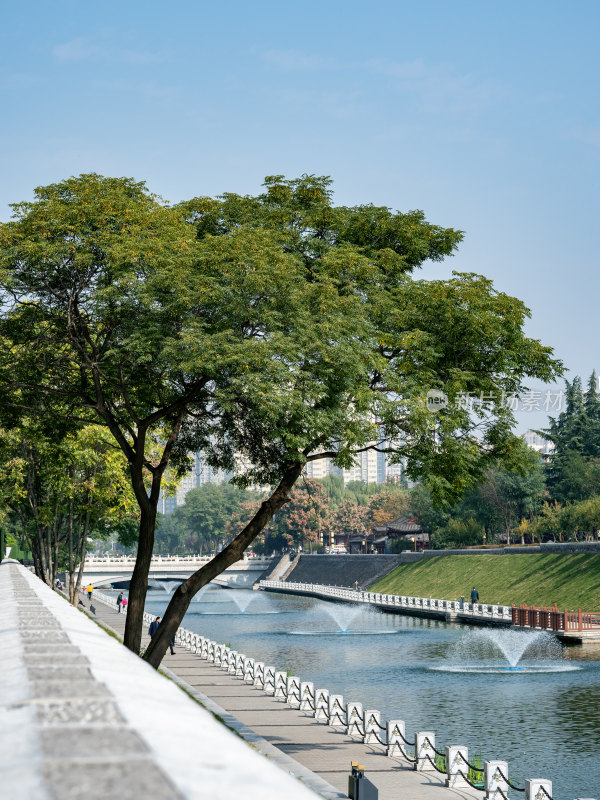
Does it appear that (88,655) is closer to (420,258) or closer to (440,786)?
(440,786)

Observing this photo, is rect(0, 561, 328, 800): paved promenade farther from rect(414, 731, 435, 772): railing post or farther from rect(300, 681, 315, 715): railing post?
rect(300, 681, 315, 715): railing post

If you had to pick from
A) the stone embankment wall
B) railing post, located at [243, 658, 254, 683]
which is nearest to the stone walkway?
railing post, located at [243, 658, 254, 683]

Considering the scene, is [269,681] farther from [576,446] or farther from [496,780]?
[576,446]

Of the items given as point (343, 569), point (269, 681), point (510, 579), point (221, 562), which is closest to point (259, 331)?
point (221, 562)

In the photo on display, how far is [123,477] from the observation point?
35719mm

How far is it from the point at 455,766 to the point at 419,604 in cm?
5365

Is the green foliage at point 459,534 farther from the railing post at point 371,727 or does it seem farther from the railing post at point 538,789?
the railing post at point 538,789

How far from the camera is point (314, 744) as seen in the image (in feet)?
66.7

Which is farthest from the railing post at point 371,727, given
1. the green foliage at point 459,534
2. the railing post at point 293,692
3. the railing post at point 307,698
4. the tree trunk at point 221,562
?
the green foliage at point 459,534

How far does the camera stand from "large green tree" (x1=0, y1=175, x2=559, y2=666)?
1808cm

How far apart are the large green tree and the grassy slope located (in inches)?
→ 1555

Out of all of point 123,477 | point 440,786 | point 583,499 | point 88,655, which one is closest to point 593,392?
point 583,499

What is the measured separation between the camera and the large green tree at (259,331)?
18078 mm

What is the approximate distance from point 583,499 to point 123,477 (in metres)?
64.9
